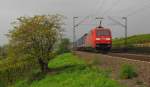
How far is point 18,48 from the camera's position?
3047 centimetres

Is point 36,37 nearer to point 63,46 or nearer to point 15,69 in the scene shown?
point 15,69

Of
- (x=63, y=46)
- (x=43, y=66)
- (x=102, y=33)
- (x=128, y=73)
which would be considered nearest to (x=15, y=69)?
(x=43, y=66)

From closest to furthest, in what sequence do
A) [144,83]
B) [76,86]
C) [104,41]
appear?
[144,83], [76,86], [104,41]

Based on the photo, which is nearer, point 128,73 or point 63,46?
point 128,73

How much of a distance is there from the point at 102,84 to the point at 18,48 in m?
17.6

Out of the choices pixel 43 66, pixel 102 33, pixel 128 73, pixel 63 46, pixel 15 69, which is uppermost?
pixel 102 33

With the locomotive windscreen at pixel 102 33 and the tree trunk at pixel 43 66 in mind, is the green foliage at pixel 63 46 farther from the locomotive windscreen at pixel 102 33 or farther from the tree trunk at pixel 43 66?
the locomotive windscreen at pixel 102 33

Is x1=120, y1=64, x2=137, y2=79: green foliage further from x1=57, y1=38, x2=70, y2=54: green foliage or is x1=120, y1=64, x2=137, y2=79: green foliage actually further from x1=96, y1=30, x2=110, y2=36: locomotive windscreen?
x1=96, y1=30, x2=110, y2=36: locomotive windscreen

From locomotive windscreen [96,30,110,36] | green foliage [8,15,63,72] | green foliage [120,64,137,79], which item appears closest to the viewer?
green foliage [120,64,137,79]

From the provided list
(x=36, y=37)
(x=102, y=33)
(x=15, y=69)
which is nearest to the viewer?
(x=36, y=37)

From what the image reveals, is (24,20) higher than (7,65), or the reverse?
(24,20)

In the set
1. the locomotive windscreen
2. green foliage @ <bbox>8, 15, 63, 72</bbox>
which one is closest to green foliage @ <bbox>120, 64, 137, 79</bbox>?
green foliage @ <bbox>8, 15, 63, 72</bbox>

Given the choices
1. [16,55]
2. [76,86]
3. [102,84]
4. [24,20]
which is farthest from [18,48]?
[102,84]

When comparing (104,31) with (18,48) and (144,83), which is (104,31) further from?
(144,83)
